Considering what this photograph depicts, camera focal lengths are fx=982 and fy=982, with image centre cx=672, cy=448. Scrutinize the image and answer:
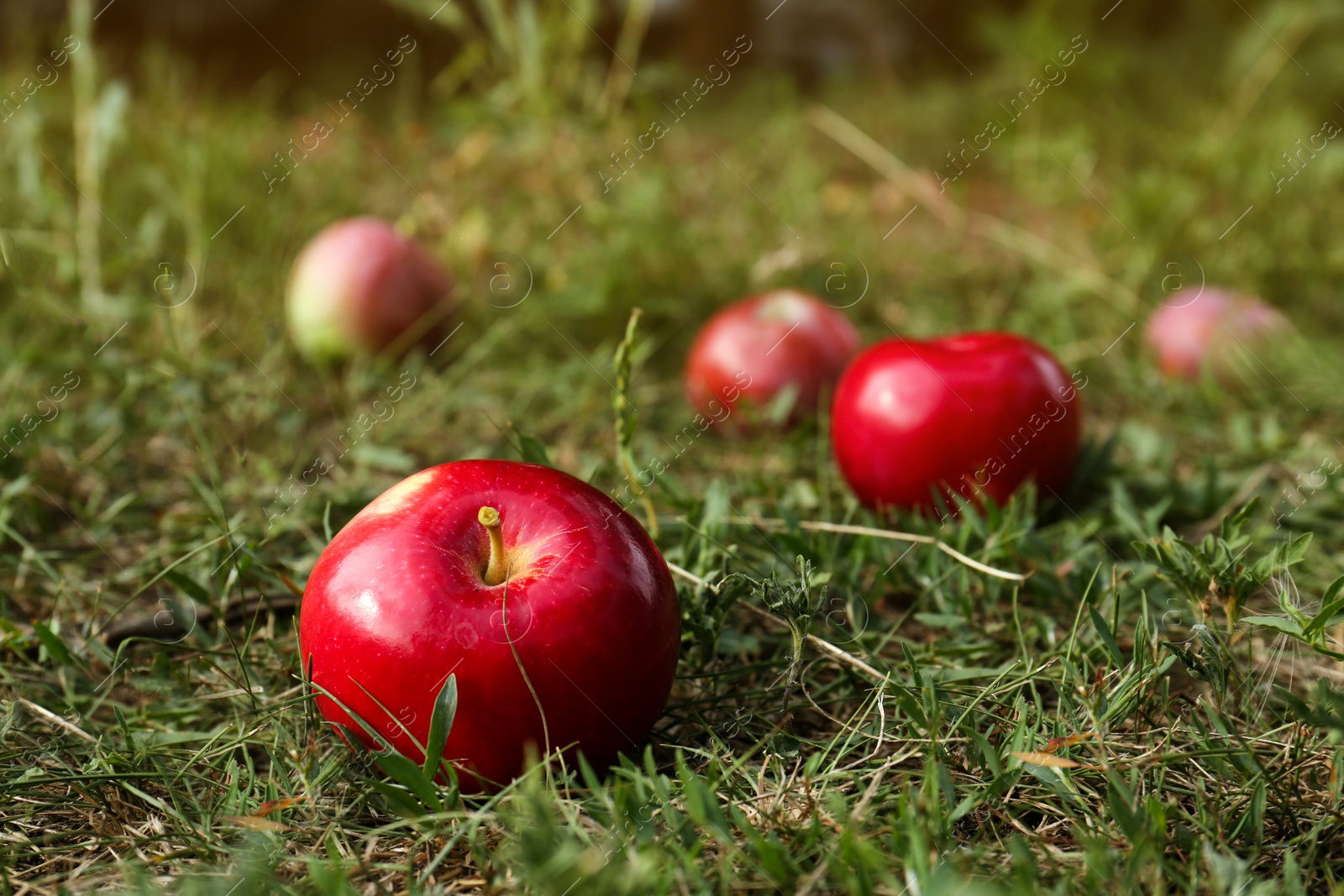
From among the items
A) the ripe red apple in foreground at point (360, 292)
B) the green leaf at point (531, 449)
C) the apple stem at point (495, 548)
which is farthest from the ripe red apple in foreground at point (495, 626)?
the ripe red apple in foreground at point (360, 292)

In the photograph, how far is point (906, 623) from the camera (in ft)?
5.35

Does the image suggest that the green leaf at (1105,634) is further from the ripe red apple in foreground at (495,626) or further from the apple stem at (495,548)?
the apple stem at (495,548)

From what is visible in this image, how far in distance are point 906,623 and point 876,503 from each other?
36 centimetres

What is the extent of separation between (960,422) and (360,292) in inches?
62.5

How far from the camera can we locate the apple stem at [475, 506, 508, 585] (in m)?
1.13

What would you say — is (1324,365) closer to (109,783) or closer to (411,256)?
(411,256)

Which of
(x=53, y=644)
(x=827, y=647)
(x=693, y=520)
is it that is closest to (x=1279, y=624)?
(x=827, y=647)

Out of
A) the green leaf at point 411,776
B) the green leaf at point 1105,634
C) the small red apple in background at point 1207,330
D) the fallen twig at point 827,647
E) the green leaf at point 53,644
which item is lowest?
the small red apple in background at point 1207,330

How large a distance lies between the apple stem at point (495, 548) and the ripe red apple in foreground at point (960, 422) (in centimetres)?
88

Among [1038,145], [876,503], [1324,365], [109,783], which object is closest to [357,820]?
[109,783]

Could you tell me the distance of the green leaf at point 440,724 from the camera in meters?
1.07

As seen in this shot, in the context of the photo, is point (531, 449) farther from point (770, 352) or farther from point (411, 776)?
point (770, 352)

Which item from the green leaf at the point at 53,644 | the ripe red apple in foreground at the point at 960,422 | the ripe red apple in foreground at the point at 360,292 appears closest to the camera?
the green leaf at the point at 53,644

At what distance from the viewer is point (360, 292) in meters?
2.57
